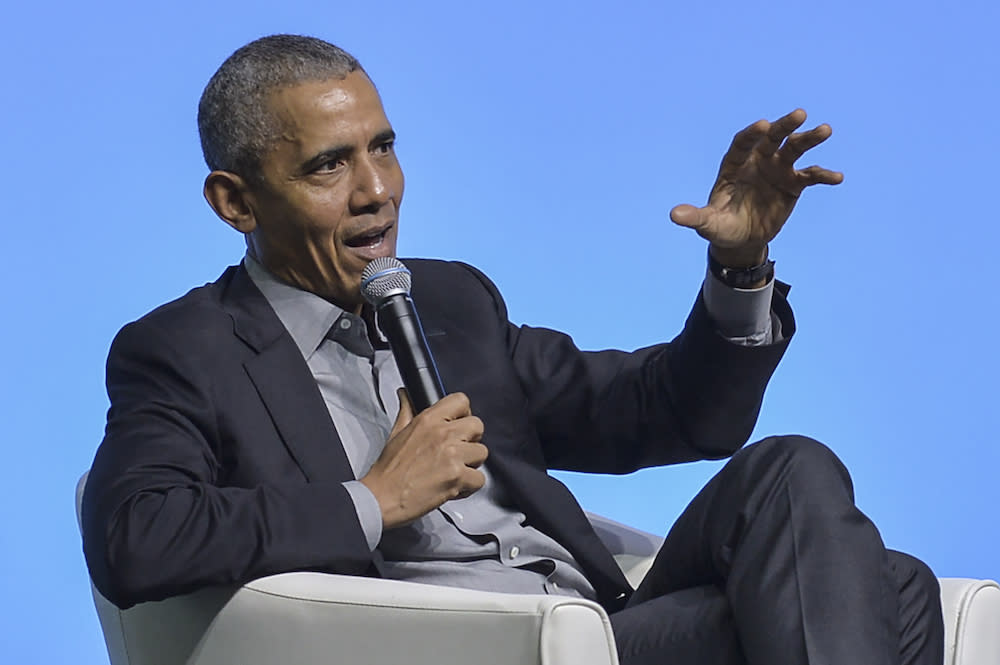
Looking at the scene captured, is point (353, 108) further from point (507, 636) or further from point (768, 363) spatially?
point (507, 636)

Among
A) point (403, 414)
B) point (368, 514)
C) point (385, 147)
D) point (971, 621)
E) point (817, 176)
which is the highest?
point (385, 147)

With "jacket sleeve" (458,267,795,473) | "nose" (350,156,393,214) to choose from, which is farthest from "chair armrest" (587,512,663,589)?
"nose" (350,156,393,214)

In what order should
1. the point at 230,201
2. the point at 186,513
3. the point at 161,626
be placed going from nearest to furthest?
the point at 186,513, the point at 161,626, the point at 230,201

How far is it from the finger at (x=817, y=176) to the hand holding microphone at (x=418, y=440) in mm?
483

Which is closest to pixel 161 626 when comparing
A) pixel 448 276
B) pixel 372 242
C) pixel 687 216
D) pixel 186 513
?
pixel 186 513

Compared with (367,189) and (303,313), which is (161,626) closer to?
(303,313)

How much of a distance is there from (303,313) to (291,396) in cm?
13

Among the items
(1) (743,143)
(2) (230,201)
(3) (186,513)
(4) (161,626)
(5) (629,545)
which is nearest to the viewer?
(3) (186,513)

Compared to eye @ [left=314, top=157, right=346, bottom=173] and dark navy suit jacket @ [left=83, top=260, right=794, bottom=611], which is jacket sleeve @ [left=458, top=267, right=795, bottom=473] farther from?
eye @ [left=314, top=157, right=346, bottom=173]

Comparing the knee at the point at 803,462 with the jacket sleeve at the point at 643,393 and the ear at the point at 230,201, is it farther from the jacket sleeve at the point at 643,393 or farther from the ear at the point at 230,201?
the ear at the point at 230,201

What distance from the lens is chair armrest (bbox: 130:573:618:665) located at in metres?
1.46

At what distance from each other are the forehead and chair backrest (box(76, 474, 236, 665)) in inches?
19.2

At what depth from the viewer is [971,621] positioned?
173 cm

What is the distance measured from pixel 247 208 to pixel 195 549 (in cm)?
52
